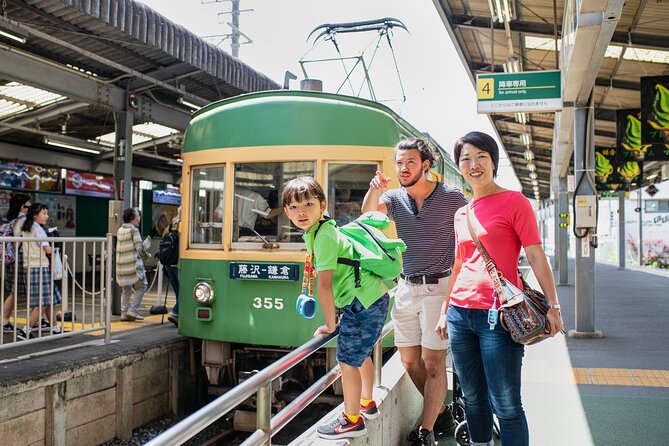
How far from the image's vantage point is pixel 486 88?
8.46 meters

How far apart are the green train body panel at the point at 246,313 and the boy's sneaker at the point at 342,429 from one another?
216 cm

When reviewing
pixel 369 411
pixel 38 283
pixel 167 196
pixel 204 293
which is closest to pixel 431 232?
pixel 369 411

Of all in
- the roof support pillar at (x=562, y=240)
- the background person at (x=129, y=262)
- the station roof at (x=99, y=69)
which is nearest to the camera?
the station roof at (x=99, y=69)

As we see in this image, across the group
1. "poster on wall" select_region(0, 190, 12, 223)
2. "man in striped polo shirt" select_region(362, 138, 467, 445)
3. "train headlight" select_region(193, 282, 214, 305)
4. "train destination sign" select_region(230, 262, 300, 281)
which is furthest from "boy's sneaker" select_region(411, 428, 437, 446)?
"poster on wall" select_region(0, 190, 12, 223)

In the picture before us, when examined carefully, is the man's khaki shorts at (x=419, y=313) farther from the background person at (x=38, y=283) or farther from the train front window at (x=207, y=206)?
the background person at (x=38, y=283)

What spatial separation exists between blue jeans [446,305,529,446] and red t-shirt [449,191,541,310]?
0.24 feet

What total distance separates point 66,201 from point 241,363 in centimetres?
866

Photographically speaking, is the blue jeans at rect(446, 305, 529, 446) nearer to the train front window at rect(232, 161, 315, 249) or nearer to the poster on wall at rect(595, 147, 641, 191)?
the train front window at rect(232, 161, 315, 249)

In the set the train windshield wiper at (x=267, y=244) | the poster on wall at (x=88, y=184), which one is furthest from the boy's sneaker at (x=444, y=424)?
the poster on wall at (x=88, y=184)

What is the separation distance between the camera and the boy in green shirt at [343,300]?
2520 mm

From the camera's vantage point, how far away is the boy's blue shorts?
2590mm

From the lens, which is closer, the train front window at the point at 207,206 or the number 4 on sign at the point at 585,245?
the train front window at the point at 207,206

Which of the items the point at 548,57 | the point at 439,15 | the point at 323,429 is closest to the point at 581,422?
the point at 323,429

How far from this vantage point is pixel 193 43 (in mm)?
7805
